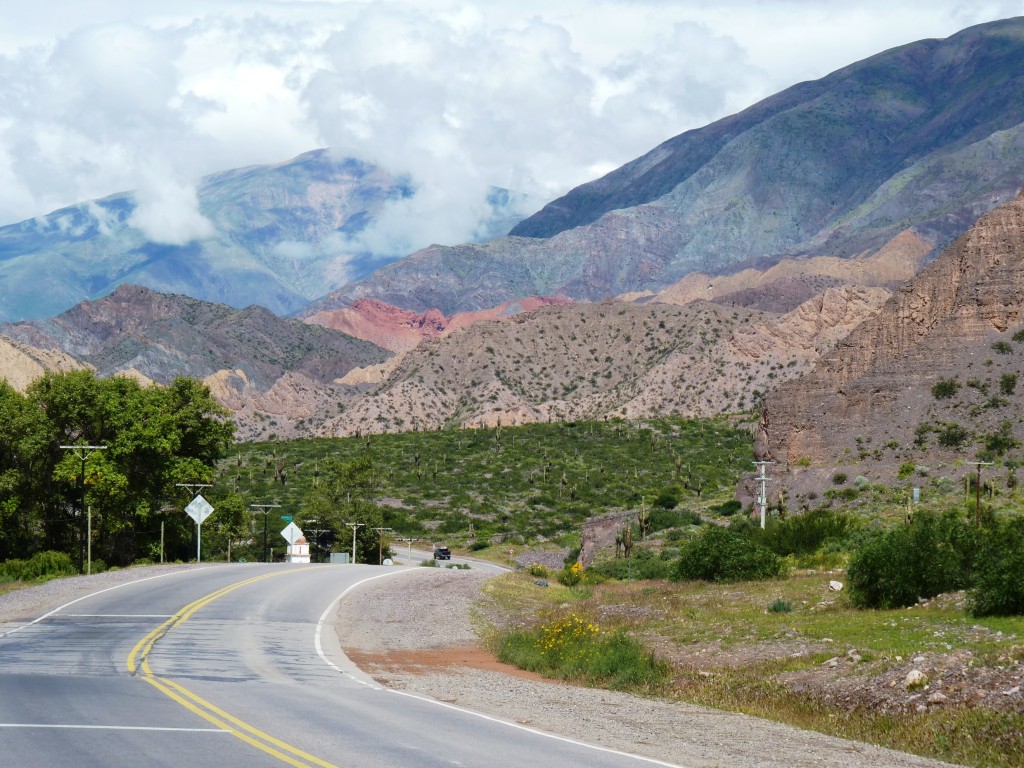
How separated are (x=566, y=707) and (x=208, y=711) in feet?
18.8

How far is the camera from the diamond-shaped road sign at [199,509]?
55438mm

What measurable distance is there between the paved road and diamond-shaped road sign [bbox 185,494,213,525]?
71.5 ft

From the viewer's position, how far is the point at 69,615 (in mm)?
32375

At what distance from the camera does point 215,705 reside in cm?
1822

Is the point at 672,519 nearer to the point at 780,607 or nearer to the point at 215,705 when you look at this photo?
the point at 780,607

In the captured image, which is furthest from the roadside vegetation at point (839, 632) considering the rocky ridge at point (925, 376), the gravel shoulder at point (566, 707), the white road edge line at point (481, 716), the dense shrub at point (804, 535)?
the rocky ridge at point (925, 376)

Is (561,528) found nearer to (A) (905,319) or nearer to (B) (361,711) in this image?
(A) (905,319)

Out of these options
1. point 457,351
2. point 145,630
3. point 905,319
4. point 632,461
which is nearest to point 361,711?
point 145,630

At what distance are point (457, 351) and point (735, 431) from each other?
6958 centimetres

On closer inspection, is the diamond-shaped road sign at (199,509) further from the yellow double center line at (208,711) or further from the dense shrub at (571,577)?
the yellow double center line at (208,711)

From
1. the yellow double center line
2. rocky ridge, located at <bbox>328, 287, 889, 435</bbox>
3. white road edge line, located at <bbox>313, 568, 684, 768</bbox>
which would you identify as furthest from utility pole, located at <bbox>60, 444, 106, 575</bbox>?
rocky ridge, located at <bbox>328, 287, 889, 435</bbox>

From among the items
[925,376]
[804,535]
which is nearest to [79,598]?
[804,535]

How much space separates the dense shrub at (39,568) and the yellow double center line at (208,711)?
18328 mm

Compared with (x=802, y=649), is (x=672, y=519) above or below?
above
